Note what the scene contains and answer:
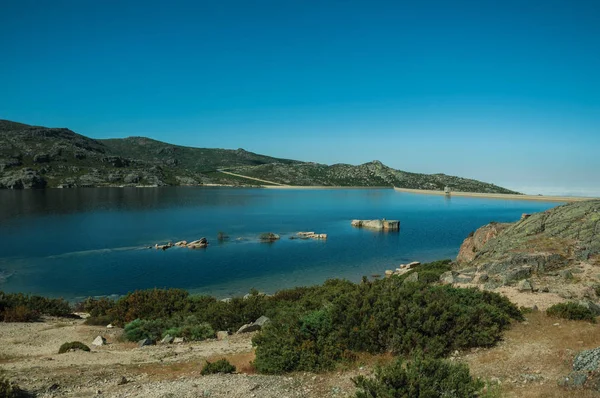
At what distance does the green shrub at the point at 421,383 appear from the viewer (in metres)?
7.19

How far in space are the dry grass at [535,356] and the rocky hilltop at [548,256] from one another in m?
4.93

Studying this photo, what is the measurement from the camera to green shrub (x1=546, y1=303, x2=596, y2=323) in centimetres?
1323

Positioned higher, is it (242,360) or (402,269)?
(242,360)

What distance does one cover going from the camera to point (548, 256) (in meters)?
21.3

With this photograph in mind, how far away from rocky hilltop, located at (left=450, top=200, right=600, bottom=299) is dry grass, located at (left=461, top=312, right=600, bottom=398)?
493 centimetres

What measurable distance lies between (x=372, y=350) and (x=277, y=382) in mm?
3385

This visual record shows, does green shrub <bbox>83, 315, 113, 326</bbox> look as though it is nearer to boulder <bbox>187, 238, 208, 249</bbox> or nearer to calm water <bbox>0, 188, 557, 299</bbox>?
calm water <bbox>0, 188, 557, 299</bbox>

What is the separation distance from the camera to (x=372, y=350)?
11.6m

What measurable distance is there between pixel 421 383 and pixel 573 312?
31.3 feet

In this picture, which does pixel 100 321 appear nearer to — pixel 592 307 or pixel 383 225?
pixel 592 307

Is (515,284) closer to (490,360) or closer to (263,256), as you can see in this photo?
(490,360)

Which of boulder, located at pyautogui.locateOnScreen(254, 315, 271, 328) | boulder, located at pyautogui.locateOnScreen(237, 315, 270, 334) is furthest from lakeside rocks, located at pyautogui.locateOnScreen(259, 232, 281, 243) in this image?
boulder, located at pyautogui.locateOnScreen(237, 315, 270, 334)

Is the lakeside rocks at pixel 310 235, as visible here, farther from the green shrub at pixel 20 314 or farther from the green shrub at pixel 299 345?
the green shrub at pixel 299 345

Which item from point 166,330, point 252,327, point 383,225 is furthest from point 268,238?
point 252,327
